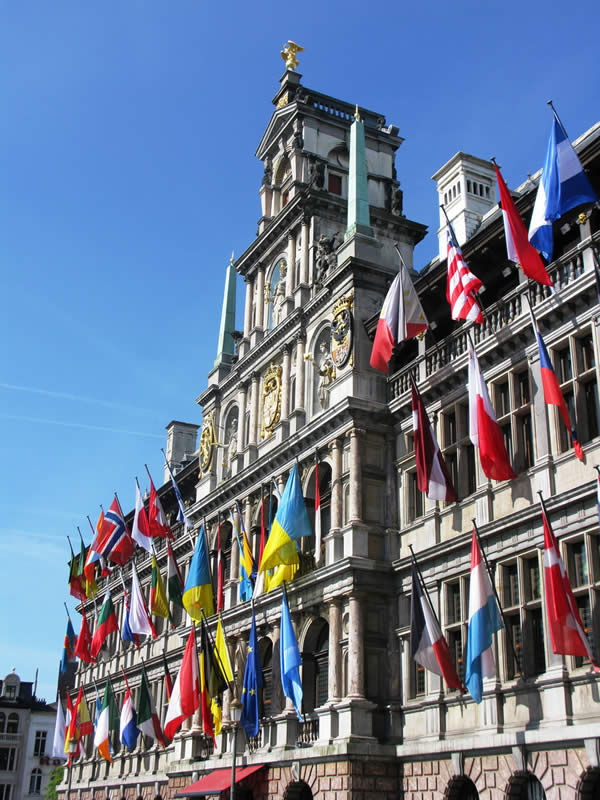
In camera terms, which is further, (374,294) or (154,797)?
(154,797)

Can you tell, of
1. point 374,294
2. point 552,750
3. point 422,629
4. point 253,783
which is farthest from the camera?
point 374,294

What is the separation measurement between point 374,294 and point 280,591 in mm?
10384

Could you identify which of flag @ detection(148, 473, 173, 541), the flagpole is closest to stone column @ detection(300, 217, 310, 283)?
flag @ detection(148, 473, 173, 541)

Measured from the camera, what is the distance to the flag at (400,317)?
2823 cm

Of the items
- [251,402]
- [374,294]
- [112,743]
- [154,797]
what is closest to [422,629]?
[374,294]

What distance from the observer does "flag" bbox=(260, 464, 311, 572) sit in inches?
1191

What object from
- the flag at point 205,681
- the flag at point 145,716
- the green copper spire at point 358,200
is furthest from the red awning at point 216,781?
the green copper spire at point 358,200

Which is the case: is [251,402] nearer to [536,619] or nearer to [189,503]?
[189,503]

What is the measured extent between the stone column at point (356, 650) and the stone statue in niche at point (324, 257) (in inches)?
513

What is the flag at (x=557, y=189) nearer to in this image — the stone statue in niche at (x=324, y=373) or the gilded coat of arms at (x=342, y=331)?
the gilded coat of arms at (x=342, y=331)

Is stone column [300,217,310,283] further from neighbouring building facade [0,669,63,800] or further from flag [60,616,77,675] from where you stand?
neighbouring building facade [0,669,63,800]

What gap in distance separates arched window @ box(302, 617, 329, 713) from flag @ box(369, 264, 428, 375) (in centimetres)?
880

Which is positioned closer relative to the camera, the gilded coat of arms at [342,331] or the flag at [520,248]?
the flag at [520,248]

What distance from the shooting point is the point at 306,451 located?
111 feet
